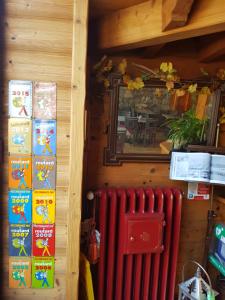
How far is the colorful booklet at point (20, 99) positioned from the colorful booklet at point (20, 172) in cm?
22

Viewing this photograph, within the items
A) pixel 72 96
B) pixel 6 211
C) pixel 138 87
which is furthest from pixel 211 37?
pixel 6 211

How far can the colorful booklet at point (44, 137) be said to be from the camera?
1434 mm

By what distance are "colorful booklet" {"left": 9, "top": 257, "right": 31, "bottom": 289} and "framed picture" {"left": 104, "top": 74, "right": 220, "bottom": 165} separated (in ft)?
2.41

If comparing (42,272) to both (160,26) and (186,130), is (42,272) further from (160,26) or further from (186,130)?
(160,26)

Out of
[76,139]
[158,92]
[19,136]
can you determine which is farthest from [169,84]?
[19,136]

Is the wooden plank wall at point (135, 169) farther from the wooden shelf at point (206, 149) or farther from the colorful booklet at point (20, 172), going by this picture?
the colorful booklet at point (20, 172)

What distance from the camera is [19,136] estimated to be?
1437 millimetres

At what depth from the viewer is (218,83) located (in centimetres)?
179

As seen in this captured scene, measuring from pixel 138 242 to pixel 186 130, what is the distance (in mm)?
748

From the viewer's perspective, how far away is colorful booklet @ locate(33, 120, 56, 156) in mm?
1434

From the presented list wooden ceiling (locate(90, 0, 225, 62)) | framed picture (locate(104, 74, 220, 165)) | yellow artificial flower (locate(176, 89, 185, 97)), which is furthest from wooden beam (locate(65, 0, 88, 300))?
yellow artificial flower (locate(176, 89, 185, 97))

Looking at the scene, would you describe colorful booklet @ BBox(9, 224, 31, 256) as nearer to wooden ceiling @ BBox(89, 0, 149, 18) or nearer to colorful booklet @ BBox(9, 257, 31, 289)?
colorful booklet @ BBox(9, 257, 31, 289)

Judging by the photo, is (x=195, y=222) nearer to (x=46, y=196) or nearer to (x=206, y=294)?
(x=206, y=294)

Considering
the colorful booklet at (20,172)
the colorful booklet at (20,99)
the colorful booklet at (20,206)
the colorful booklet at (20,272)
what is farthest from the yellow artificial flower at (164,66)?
the colorful booklet at (20,272)
